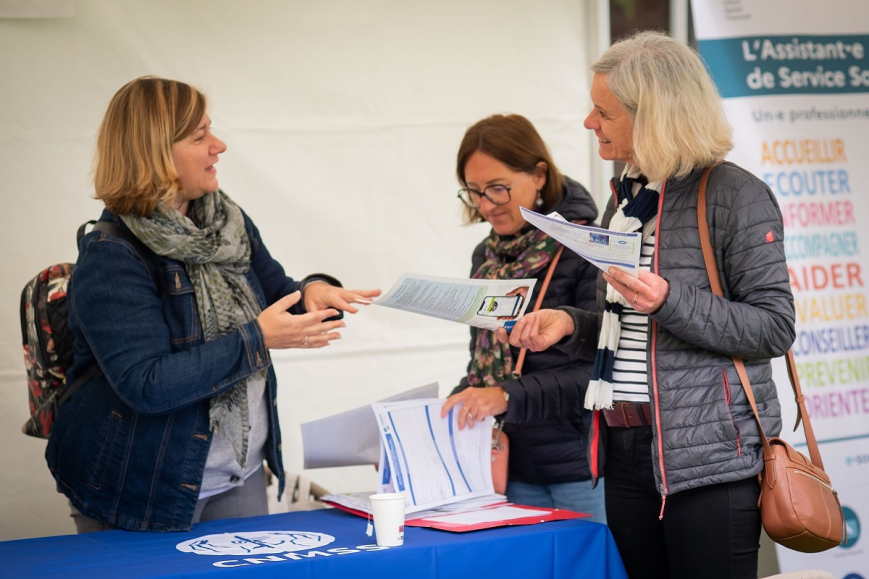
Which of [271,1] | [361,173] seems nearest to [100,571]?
[361,173]

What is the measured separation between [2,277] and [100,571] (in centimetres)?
155

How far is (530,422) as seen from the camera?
2.18 meters

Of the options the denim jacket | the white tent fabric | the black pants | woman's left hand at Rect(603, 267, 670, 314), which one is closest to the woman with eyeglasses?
the black pants

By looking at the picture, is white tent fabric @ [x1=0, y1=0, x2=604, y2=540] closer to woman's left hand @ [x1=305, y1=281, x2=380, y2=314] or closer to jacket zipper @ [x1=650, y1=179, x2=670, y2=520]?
woman's left hand @ [x1=305, y1=281, x2=380, y2=314]

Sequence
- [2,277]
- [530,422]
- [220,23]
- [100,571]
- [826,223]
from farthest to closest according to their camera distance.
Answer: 1. [826,223]
2. [220,23]
3. [2,277]
4. [530,422]
5. [100,571]

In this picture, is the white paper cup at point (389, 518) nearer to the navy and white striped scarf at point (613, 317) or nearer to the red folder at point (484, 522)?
the red folder at point (484, 522)

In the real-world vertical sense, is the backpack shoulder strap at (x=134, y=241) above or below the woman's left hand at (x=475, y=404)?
above

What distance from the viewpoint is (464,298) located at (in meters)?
1.82

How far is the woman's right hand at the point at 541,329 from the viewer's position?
189cm

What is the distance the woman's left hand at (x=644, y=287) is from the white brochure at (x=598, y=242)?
13 millimetres

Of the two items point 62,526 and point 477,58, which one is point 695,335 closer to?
point 477,58

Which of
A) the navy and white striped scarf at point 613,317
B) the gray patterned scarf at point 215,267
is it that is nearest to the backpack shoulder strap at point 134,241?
the gray patterned scarf at point 215,267

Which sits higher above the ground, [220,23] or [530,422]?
[220,23]

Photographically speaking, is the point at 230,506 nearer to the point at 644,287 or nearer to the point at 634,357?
the point at 634,357
